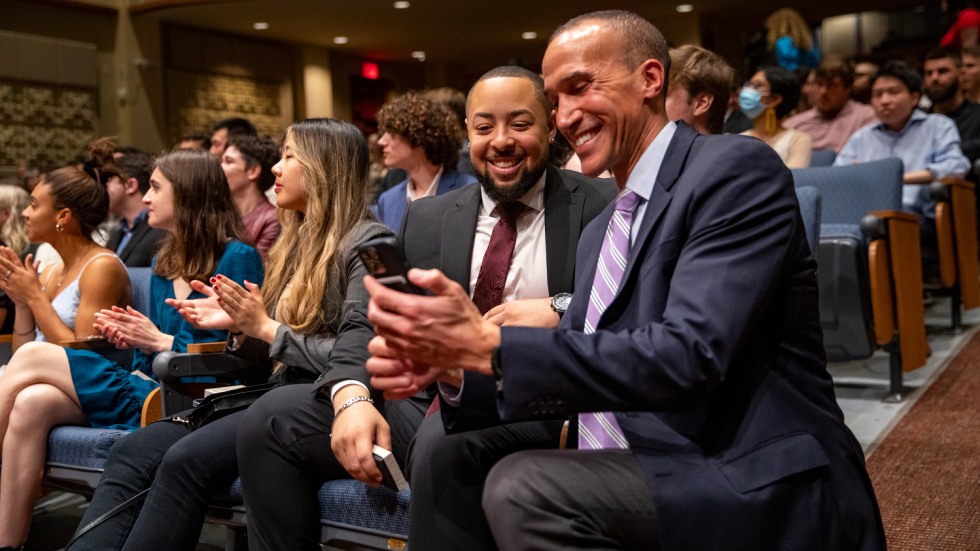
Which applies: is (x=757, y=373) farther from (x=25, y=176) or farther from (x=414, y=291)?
(x=25, y=176)

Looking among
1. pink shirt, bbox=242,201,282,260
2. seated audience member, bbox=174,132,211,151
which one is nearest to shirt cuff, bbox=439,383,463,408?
pink shirt, bbox=242,201,282,260

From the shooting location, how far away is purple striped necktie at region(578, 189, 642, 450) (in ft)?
4.57

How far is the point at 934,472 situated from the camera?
268 centimetres

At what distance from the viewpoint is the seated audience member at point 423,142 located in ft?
12.6

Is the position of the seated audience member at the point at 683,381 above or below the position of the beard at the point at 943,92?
below

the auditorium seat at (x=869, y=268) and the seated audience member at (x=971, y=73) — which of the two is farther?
the seated audience member at (x=971, y=73)

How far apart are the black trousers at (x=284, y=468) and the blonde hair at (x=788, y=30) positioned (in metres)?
5.86

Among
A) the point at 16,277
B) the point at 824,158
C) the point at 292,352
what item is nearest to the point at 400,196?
the point at 16,277

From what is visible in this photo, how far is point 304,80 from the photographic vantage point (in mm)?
13578

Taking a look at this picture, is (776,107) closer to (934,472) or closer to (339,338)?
(934,472)

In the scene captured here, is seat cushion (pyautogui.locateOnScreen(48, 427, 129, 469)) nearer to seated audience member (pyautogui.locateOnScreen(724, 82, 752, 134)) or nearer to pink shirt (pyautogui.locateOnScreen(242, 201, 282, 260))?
pink shirt (pyautogui.locateOnScreen(242, 201, 282, 260))

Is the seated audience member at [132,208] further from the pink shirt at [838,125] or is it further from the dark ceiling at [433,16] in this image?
the dark ceiling at [433,16]

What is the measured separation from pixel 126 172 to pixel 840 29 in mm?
10526

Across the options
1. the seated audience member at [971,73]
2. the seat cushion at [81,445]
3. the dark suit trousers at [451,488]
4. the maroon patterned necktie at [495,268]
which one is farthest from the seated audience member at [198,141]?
the seated audience member at [971,73]
